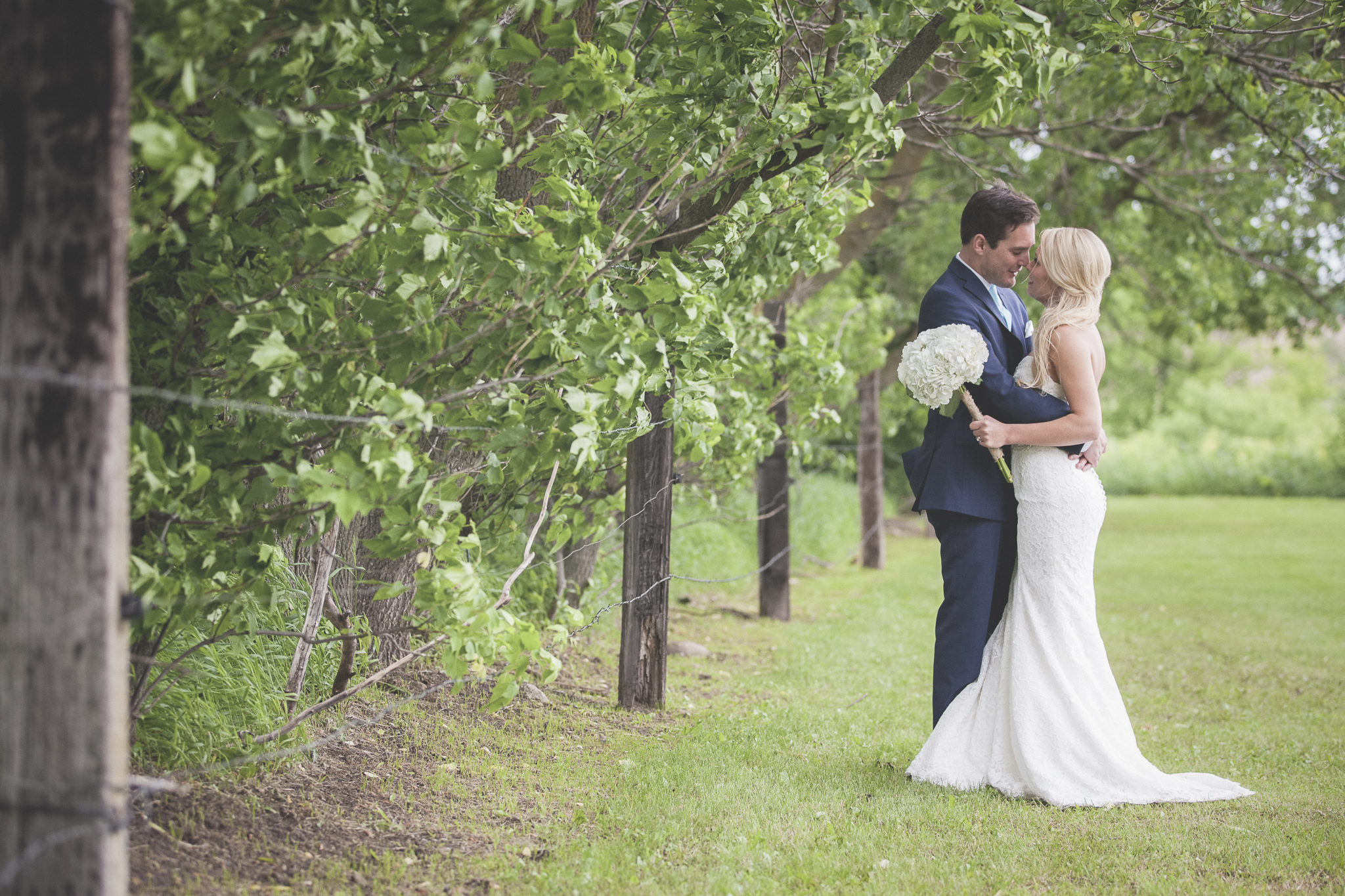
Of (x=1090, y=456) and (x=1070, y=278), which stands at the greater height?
(x=1070, y=278)

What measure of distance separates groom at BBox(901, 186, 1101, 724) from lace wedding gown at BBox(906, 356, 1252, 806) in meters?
0.09

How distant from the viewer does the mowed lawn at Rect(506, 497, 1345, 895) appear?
3.31 m

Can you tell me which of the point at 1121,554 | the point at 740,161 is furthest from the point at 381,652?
the point at 1121,554

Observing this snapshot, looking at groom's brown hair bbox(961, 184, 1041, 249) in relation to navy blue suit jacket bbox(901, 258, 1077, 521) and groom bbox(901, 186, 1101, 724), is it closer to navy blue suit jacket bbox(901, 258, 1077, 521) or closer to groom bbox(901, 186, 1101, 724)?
groom bbox(901, 186, 1101, 724)

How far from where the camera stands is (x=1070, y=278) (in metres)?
4.16

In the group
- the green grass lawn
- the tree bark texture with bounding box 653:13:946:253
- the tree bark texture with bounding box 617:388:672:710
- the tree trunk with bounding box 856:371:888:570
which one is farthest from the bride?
the tree trunk with bounding box 856:371:888:570

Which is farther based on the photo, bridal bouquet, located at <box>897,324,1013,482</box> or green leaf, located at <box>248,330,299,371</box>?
bridal bouquet, located at <box>897,324,1013,482</box>

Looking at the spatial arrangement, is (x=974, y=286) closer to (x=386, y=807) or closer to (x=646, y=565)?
(x=646, y=565)

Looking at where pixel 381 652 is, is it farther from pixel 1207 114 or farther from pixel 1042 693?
pixel 1207 114

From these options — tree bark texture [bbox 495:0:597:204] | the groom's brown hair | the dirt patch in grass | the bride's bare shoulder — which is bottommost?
the dirt patch in grass

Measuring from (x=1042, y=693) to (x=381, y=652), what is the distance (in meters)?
3.11

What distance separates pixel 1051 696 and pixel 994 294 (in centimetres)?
175

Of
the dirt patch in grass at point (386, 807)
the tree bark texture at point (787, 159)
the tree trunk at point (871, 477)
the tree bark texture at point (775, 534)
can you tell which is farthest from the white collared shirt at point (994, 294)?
the tree trunk at point (871, 477)

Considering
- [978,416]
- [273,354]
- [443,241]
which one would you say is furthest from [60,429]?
[978,416]
